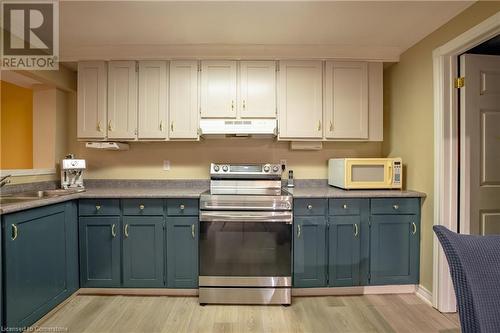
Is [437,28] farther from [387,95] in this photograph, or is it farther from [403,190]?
[403,190]

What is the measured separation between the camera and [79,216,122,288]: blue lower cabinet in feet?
7.91

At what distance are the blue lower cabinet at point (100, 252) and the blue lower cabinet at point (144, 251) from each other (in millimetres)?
81

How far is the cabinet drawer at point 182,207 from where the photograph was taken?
240 centimetres

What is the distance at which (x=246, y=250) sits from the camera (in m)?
2.32

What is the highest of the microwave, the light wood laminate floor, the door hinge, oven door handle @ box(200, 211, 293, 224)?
the door hinge

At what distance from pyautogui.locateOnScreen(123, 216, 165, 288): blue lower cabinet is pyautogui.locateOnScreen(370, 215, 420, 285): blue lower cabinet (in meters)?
1.89

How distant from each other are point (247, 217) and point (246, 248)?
268 millimetres

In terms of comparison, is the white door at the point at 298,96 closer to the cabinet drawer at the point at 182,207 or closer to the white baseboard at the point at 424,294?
the cabinet drawer at the point at 182,207

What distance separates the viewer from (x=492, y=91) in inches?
84.1

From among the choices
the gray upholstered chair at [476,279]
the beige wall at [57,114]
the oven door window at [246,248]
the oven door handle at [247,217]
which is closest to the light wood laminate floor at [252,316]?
the oven door window at [246,248]

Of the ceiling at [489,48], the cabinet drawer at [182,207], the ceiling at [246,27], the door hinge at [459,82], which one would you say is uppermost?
the ceiling at [246,27]

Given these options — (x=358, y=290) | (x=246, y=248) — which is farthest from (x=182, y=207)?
(x=358, y=290)

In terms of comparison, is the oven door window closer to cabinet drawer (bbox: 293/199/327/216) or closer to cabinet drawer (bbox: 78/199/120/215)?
cabinet drawer (bbox: 293/199/327/216)

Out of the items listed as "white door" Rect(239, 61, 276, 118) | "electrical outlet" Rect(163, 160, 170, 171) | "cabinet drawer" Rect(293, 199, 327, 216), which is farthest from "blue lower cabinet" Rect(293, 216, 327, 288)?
"electrical outlet" Rect(163, 160, 170, 171)
